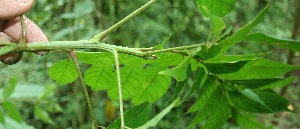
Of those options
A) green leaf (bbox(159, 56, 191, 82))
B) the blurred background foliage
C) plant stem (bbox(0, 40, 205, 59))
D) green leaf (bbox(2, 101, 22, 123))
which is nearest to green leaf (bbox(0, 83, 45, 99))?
the blurred background foliage

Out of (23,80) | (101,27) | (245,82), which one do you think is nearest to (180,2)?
(101,27)

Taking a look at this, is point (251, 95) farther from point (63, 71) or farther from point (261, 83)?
point (63, 71)

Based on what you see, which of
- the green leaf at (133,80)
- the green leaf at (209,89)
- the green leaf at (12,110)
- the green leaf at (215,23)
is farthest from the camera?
the green leaf at (12,110)

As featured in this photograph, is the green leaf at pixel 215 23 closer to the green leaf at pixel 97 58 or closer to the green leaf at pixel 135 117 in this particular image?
the green leaf at pixel 135 117

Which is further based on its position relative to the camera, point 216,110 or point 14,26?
point 14,26

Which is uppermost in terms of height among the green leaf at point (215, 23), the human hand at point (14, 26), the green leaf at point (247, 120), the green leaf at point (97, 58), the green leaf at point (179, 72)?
the human hand at point (14, 26)

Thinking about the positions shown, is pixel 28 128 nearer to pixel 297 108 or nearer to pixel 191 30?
pixel 191 30

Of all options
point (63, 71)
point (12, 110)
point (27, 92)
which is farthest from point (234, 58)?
point (27, 92)

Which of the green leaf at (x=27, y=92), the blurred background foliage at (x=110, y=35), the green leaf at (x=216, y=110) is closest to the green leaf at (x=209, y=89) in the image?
the green leaf at (x=216, y=110)
